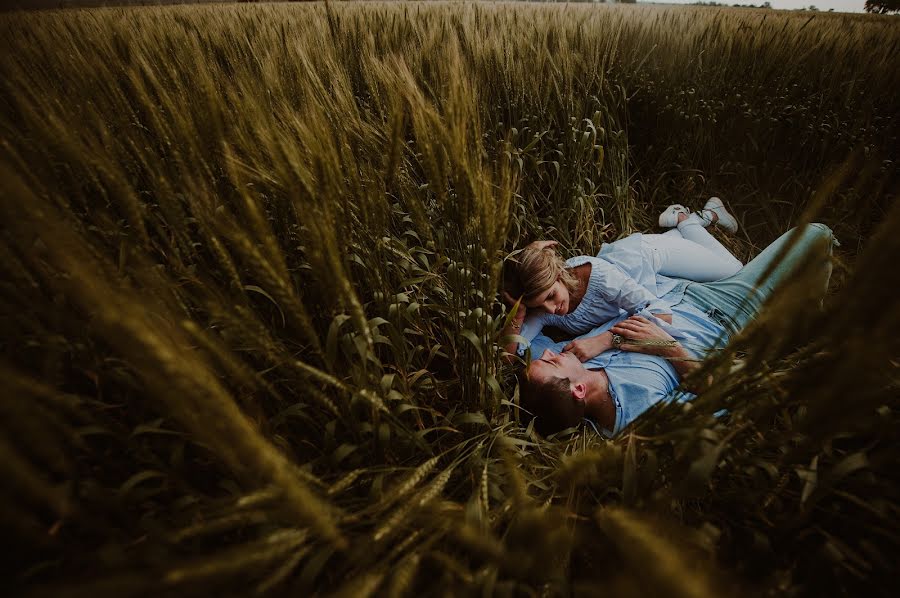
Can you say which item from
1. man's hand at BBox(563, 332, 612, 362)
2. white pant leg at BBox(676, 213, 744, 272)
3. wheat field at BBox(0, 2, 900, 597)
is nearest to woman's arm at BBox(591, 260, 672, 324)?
man's hand at BBox(563, 332, 612, 362)

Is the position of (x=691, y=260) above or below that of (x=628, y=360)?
above

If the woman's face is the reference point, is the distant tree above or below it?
above

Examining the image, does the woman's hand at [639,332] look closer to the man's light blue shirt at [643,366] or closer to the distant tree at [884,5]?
the man's light blue shirt at [643,366]

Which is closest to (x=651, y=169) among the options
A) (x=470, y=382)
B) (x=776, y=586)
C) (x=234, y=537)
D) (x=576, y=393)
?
(x=576, y=393)

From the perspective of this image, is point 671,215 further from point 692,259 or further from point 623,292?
point 623,292

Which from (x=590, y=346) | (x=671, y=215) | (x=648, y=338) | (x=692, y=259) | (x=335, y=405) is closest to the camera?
(x=335, y=405)

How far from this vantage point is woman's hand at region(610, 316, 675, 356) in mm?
1618

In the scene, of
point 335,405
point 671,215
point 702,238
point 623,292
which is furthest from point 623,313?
point 335,405

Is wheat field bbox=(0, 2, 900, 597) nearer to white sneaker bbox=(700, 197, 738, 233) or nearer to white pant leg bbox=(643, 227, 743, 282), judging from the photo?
white pant leg bbox=(643, 227, 743, 282)

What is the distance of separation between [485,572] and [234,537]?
543 millimetres

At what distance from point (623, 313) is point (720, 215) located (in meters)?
1.21

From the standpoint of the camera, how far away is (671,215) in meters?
2.34

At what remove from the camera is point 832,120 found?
2.28 m

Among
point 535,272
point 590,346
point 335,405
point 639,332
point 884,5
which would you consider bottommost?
point 590,346
